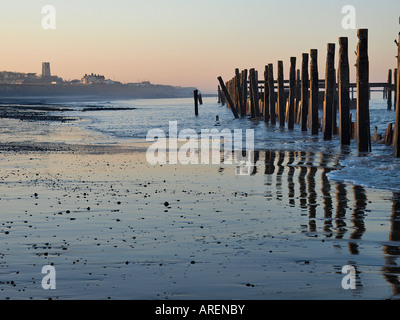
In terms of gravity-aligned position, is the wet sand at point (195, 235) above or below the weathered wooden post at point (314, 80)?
below

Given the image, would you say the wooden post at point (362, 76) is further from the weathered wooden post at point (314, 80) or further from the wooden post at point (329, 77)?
the weathered wooden post at point (314, 80)

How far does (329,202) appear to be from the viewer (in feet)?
29.8

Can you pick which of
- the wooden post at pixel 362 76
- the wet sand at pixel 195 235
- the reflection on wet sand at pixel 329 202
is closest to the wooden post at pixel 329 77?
the wooden post at pixel 362 76

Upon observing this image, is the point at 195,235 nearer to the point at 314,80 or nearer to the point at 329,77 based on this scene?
the point at 329,77

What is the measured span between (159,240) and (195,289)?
5.97ft

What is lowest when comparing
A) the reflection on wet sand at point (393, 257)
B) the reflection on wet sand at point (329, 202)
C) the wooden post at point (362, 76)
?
the reflection on wet sand at point (393, 257)

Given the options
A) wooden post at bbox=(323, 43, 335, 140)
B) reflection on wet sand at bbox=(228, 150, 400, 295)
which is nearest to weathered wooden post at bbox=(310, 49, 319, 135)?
wooden post at bbox=(323, 43, 335, 140)

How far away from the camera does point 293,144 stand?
68.5 feet

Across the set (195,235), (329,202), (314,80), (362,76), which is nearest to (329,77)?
(314,80)

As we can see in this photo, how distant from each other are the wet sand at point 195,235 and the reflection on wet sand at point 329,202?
0.06ft

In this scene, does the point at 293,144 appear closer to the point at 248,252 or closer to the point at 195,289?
the point at 248,252

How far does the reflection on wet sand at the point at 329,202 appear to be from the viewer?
6.13 m

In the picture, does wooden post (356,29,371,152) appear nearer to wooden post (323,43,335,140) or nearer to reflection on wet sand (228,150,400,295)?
reflection on wet sand (228,150,400,295)

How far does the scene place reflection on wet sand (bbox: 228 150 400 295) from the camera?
6.13 meters
